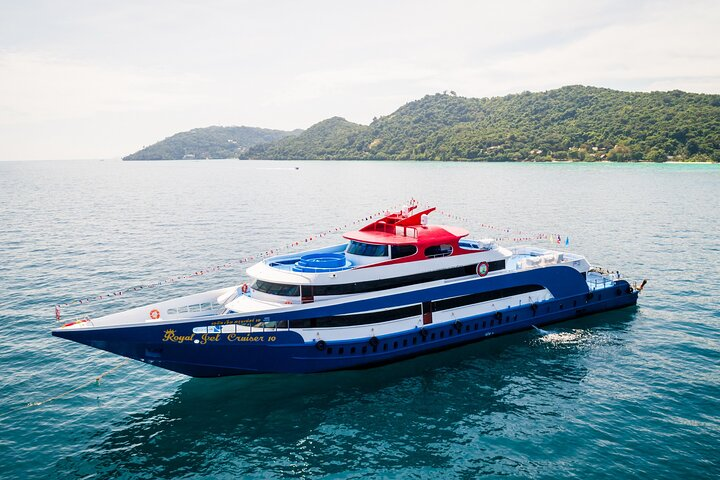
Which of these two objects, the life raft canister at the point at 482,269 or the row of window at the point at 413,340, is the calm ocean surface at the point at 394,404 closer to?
the row of window at the point at 413,340

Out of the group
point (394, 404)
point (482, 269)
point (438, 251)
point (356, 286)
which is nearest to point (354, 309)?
point (356, 286)

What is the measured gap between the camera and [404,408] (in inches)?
770

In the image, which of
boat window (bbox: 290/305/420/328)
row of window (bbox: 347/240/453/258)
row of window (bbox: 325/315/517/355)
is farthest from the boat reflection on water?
row of window (bbox: 347/240/453/258)

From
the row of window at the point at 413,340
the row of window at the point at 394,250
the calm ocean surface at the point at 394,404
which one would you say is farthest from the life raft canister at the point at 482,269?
the calm ocean surface at the point at 394,404

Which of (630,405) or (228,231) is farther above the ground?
(228,231)

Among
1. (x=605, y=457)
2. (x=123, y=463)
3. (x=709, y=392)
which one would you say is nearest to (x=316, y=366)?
(x=123, y=463)

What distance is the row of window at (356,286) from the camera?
22281mm

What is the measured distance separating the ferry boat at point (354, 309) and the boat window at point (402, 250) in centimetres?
5

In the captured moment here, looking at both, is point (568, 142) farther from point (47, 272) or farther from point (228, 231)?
point (47, 272)

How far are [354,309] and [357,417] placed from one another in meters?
5.21

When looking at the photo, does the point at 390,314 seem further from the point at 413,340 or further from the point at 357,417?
the point at 357,417

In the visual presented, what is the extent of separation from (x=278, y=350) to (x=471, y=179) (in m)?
111

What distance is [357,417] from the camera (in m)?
18.9

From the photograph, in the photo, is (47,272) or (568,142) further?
(568,142)
